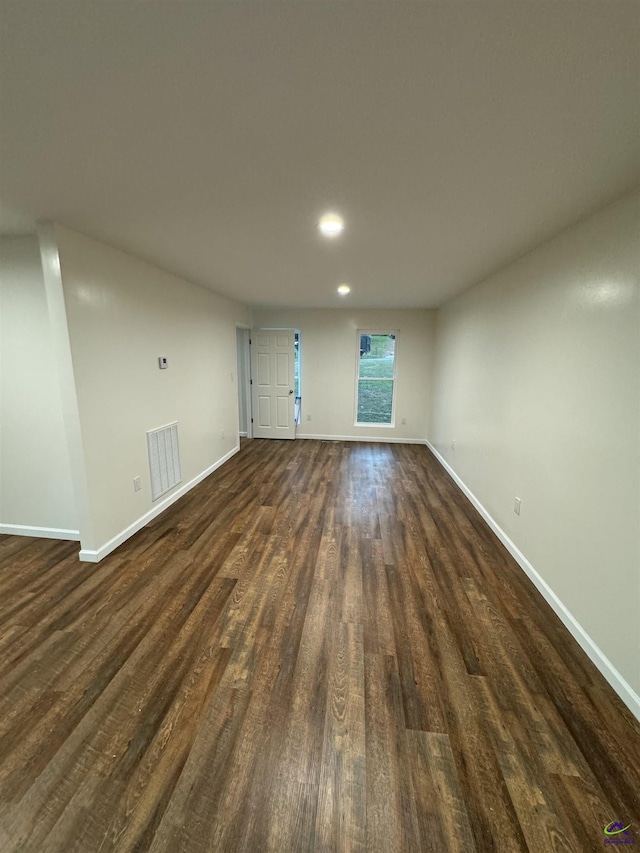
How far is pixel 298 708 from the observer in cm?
Result: 138

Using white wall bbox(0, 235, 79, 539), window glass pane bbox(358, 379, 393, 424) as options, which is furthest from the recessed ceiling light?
window glass pane bbox(358, 379, 393, 424)

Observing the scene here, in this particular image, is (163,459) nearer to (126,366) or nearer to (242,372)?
(126,366)

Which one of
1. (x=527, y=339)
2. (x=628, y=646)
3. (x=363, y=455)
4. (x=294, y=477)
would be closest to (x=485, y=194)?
(x=527, y=339)

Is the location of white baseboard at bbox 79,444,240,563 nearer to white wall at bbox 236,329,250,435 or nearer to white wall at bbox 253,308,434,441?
white wall at bbox 236,329,250,435

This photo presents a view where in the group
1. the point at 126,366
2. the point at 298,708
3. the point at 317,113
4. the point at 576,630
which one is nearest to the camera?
Answer: the point at 317,113

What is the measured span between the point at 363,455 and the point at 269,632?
360 cm

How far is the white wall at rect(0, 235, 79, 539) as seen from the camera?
2.37 meters

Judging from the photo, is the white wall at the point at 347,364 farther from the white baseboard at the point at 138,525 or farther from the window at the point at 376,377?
the white baseboard at the point at 138,525

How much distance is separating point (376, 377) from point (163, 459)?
12.8 ft

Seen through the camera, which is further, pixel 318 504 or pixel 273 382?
pixel 273 382

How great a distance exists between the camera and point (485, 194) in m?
1.61

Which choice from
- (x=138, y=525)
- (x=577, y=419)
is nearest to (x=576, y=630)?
(x=577, y=419)

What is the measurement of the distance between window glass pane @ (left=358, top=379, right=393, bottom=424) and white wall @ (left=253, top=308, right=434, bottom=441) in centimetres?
14

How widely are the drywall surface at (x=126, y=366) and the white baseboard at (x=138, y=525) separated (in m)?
0.04
